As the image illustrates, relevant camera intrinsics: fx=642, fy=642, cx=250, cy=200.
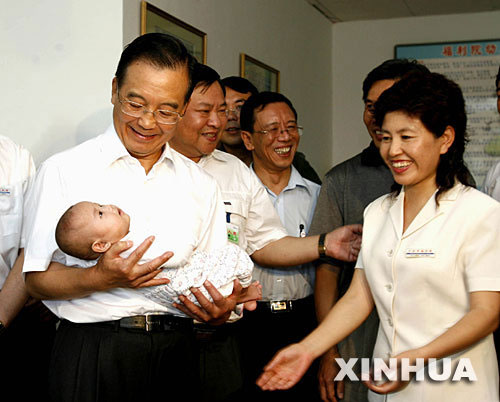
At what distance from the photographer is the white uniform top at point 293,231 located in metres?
3.00

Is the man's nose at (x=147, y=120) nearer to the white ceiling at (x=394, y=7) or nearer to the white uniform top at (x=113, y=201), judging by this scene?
the white uniform top at (x=113, y=201)

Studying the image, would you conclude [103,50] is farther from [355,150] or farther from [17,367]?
[355,150]

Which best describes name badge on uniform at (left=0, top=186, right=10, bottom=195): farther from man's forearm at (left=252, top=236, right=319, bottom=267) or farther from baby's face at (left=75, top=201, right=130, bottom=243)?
man's forearm at (left=252, top=236, right=319, bottom=267)

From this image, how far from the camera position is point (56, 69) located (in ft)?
9.67

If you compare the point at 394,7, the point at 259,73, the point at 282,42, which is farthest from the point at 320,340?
the point at 394,7

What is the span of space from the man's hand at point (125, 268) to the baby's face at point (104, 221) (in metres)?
0.06

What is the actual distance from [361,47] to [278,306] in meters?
4.10

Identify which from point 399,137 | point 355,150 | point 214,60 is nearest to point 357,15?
point 355,150

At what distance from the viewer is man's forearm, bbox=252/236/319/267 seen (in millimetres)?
2771

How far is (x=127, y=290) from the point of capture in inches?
80.2

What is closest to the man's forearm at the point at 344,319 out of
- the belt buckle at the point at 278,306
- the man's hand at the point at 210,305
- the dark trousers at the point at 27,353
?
the man's hand at the point at 210,305

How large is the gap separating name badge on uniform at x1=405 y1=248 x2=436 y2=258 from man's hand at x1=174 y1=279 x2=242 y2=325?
0.57 m

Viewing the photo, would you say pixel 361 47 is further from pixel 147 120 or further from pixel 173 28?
pixel 147 120

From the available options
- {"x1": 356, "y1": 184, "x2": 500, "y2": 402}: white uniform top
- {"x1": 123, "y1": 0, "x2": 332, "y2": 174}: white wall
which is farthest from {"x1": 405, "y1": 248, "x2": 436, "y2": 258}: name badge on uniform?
{"x1": 123, "y1": 0, "x2": 332, "y2": 174}: white wall
